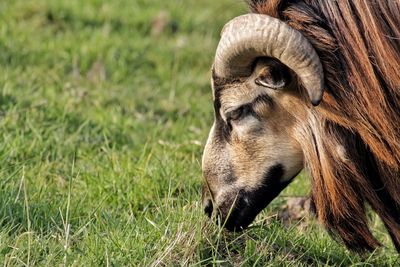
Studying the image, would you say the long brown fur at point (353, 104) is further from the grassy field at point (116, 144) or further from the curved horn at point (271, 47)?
the grassy field at point (116, 144)

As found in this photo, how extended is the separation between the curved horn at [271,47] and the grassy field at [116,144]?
2.87ft

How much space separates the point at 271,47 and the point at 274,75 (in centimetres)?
25

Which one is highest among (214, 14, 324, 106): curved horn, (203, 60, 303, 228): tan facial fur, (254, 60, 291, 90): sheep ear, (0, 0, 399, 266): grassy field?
(214, 14, 324, 106): curved horn

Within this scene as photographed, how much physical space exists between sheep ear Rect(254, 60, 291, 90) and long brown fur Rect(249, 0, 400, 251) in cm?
21

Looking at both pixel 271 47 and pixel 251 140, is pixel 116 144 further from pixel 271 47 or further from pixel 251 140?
pixel 271 47

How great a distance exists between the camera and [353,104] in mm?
5082

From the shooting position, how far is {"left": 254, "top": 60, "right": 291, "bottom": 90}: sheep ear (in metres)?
5.25

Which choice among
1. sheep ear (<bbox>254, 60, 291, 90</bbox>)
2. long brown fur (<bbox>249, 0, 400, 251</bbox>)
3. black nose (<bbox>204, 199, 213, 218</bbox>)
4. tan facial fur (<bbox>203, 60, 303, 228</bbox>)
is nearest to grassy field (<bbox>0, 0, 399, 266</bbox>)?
black nose (<bbox>204, 199, 213, 218</bbox>)

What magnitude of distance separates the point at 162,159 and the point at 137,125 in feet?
3.58

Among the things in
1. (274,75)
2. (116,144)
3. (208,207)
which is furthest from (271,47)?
(116,144)

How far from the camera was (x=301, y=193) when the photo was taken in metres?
7.02

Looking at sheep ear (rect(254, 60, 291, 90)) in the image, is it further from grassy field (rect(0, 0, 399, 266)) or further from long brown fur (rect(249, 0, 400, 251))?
grassy field (rect(0, 0, 399, 266))

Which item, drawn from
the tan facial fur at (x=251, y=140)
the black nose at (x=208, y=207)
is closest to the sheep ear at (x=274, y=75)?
the tan facial fur at (x=251, y=140)

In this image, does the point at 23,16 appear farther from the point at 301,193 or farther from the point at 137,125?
the point at 301,193
